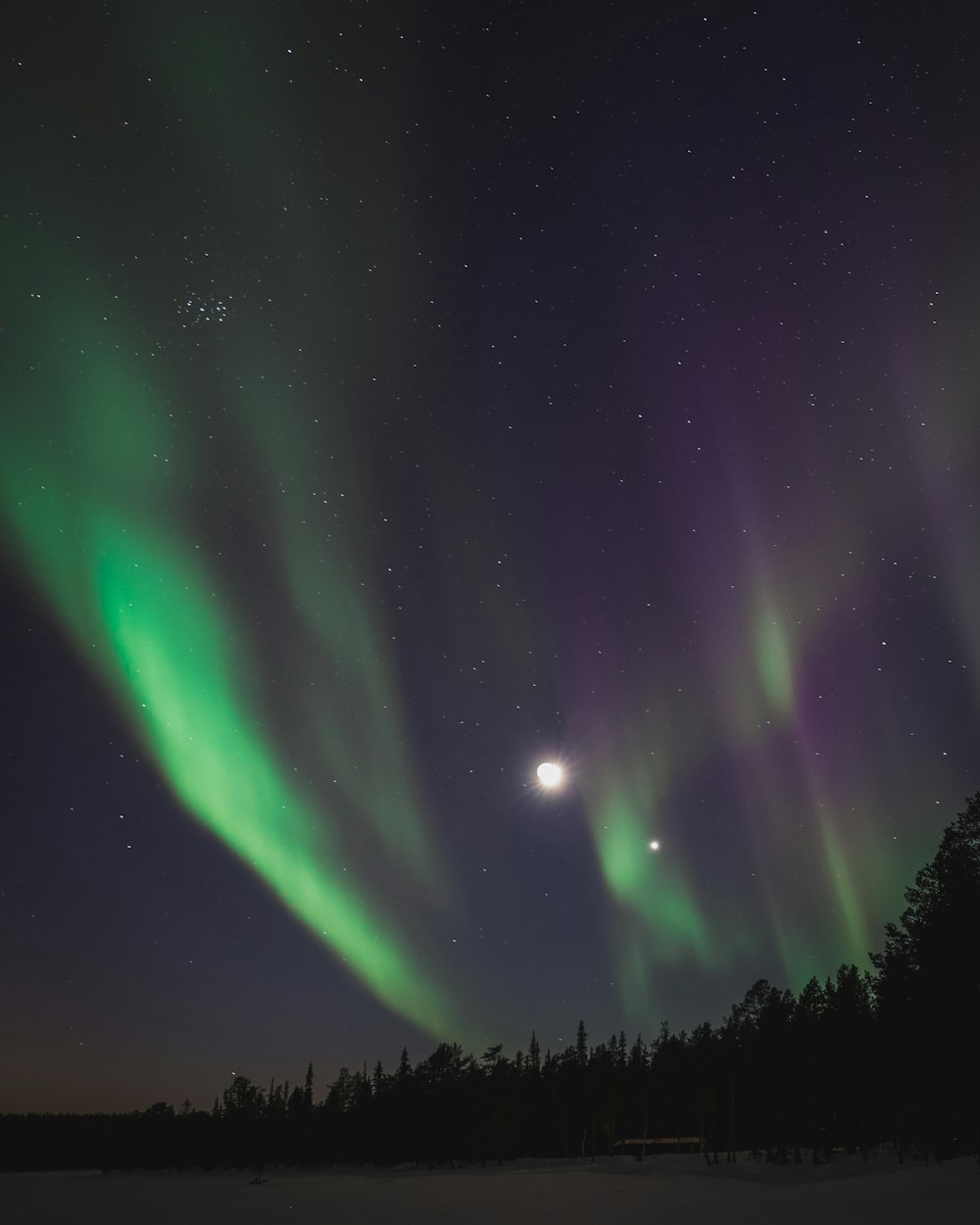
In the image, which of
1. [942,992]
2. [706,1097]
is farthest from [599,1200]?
[706,1097]

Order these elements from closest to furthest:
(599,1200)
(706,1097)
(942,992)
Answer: (942,992), (599,1200), (706,1097)

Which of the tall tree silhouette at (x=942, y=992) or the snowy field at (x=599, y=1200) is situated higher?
the tall tree silhouette at (x=942, y=992)

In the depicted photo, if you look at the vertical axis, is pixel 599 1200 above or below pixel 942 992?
below

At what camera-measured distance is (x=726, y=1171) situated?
63281 mm

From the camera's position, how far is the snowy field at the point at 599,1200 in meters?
30.2

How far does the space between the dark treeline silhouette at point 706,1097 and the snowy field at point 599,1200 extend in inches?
143

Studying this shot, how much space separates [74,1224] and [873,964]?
4202 centimetres

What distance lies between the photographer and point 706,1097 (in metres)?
75.8

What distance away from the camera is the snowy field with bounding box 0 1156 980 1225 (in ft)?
99.0

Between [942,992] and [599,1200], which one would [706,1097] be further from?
[942,992]

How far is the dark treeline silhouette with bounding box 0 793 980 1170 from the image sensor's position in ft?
105

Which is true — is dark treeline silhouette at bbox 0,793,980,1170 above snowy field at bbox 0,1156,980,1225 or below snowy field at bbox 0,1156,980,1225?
above

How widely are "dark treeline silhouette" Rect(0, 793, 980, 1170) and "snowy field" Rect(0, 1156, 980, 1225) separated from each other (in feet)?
11.9

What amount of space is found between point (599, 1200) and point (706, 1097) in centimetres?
4024
